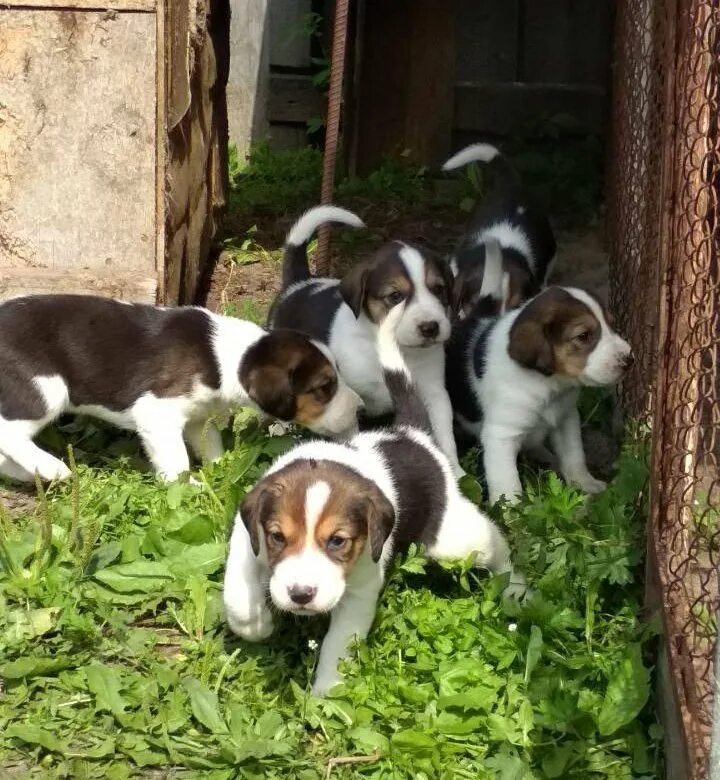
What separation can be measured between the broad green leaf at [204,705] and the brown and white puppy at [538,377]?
172 cm

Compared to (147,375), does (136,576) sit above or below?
below

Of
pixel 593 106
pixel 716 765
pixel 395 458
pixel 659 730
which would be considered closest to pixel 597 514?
pixel 395 458

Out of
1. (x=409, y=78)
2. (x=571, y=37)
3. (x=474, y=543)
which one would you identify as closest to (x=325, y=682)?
(x=474, y=543)

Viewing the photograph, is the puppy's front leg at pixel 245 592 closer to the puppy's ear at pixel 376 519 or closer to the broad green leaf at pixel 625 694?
the puppy's ear at pixel 376 519

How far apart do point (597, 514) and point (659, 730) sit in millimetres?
1114

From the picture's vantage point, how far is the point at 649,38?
600 centimetres

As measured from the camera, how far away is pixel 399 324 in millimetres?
5207

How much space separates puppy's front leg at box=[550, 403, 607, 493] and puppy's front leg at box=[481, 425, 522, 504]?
232mm

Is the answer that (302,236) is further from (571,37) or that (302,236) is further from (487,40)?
(571,37)

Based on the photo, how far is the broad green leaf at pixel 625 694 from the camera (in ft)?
11.7

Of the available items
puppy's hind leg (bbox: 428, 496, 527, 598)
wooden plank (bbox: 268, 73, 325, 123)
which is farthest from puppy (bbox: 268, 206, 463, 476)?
wooden plank (bbox: 268, 73, 325, 123)

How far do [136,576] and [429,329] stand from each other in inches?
66.0

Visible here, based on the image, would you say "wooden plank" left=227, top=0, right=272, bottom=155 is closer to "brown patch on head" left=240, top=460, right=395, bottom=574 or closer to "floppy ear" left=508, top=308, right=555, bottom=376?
"floppy ear" left=508, top=308, right=555, bottom=376

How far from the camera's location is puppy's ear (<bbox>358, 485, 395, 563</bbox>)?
366cm
